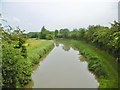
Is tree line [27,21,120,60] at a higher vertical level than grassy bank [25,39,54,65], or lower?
higher

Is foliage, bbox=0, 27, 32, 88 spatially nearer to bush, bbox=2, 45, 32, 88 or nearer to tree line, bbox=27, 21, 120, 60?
bush, bbox=2, 45, 32, 88

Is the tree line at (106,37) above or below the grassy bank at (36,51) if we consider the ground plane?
above

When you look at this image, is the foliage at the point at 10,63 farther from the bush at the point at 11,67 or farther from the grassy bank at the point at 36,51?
the grassy bank at the point at 36,51

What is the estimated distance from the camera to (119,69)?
14469 mm

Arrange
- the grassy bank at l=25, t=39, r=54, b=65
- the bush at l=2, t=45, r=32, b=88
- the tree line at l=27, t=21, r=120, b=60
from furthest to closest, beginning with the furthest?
the grassy bank at l=25, t=39, r=54, b=65 < the tree line at l=27, t=21, r=120, b=60 < the bush at l=2, t=45, r=32, b=88

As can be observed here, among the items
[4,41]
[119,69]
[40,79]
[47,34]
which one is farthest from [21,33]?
[47,34]

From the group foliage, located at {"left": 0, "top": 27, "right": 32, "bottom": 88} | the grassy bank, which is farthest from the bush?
the grassy bank

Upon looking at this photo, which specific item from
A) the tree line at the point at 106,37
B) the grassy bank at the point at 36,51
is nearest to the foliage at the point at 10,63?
the tree line at the point at 106,37

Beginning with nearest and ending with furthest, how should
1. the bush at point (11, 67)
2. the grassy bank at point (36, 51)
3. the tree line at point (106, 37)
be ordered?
the bush at point (11, 67), the tree line at point (106, 37), the grassy bank at point (36, 51)

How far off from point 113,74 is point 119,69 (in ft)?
6.02

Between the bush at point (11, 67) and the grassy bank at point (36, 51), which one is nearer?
the bush at point (11, 67)

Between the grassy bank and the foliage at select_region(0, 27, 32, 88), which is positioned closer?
the foliage at select_region(0, 27, 32, 88)

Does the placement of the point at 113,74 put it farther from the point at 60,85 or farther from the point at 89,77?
the point at 60,85

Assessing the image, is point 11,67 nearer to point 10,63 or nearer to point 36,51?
point 10,63
